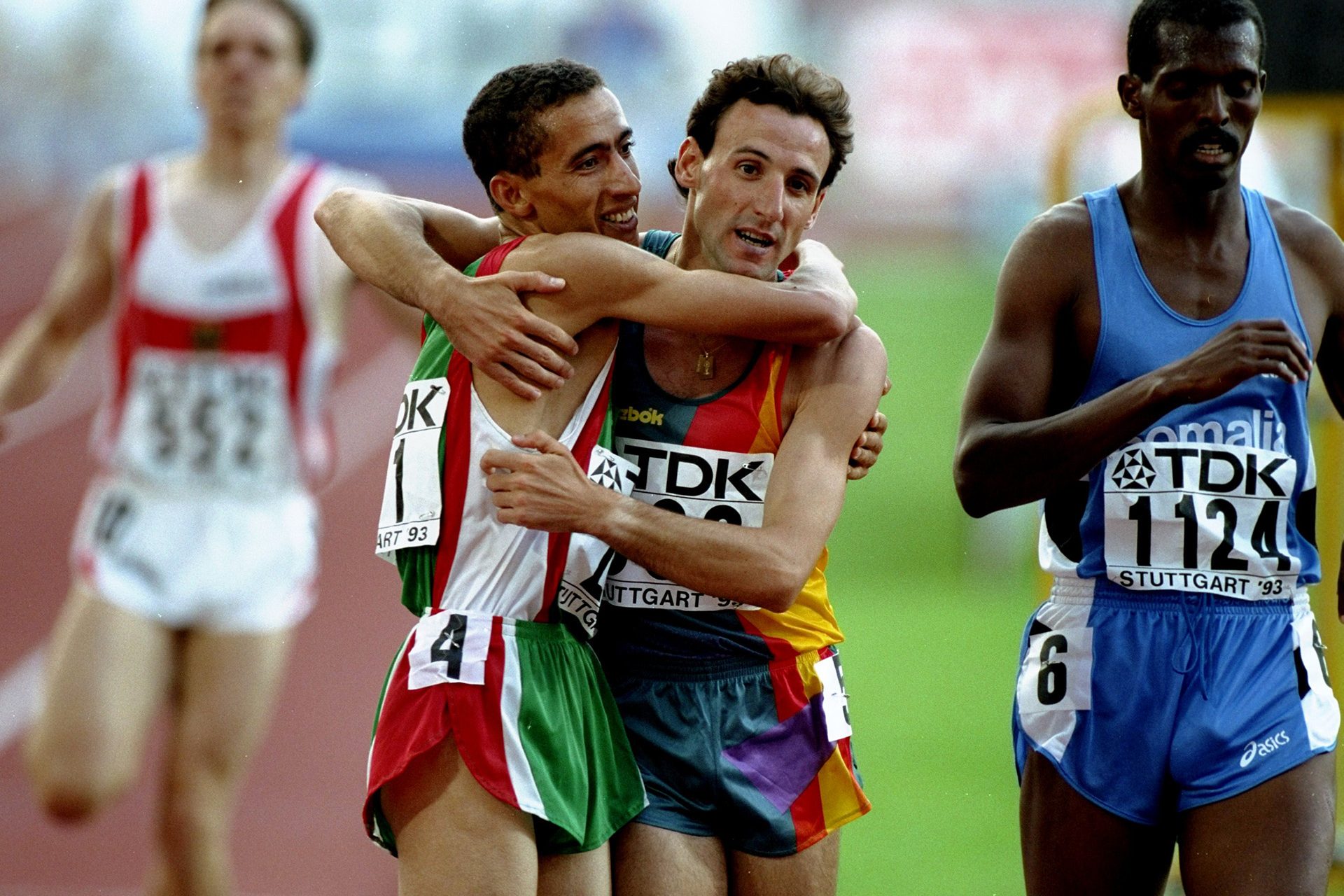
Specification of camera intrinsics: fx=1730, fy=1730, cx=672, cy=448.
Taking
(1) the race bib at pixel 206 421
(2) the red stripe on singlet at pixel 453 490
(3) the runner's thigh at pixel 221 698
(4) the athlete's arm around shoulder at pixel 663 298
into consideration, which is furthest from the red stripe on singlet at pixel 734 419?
(1) the race bib at pixel 206 421

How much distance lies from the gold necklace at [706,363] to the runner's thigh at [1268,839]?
3.62 feet

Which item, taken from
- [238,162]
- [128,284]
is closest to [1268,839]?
[128,284]

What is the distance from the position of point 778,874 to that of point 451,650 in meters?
0.66

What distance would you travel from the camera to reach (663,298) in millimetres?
2725

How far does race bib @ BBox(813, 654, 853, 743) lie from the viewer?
114 inches

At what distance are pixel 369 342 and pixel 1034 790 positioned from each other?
16.6 meters

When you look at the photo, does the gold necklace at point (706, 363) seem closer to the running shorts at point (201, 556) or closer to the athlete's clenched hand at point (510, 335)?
the athlete's clenched hand at point (510, 335)

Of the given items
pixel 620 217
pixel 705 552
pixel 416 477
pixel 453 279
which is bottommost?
pixel 705 552

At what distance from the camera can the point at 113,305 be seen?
266 inches

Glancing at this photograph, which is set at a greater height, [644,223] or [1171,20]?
[644,223]

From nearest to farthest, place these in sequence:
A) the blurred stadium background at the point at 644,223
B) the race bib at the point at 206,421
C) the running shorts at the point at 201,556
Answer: the running shorts at the point at 201,556, the race bib at the point at 206,421, the blurred stadium background at the point at 644,223

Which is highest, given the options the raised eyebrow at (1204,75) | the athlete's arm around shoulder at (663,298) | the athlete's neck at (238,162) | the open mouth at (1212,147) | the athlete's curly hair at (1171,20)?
the athlete's neck at (238,162)

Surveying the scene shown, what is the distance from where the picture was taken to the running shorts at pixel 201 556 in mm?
5738

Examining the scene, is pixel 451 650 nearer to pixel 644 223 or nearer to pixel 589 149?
pixel 589 149
